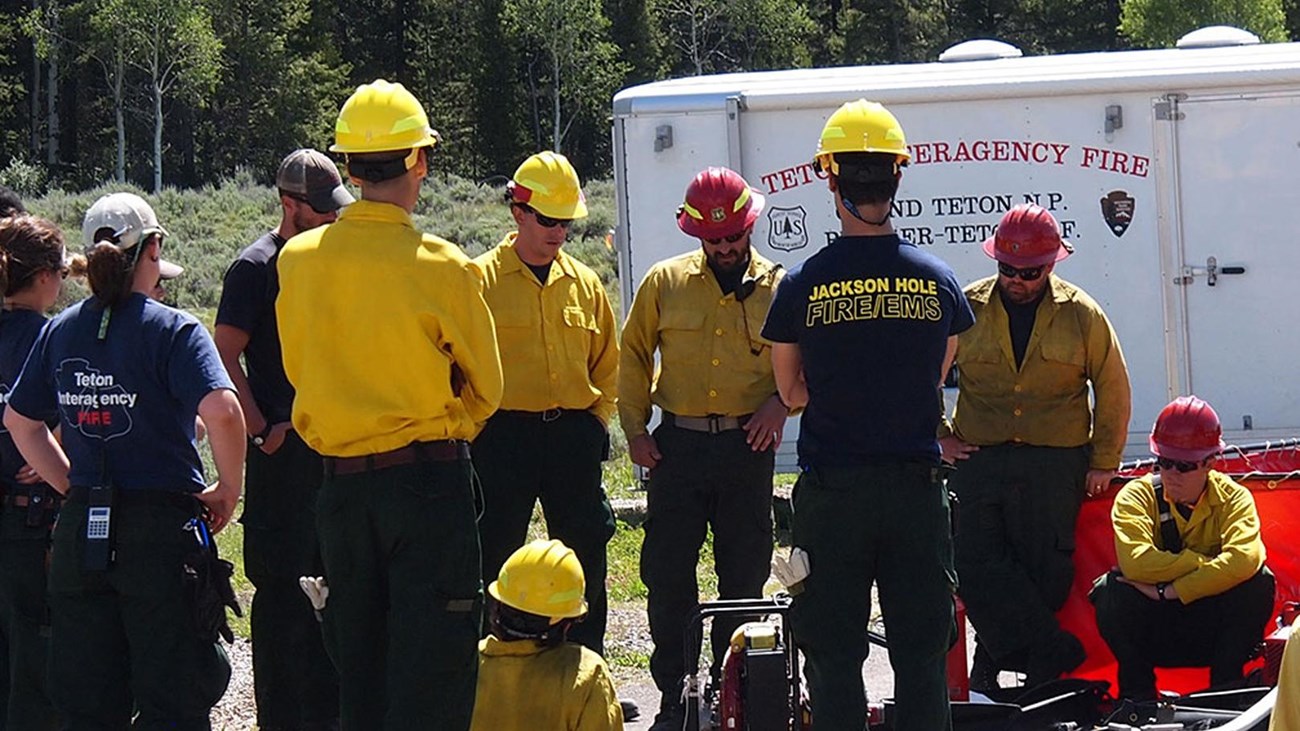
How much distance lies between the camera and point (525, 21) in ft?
194

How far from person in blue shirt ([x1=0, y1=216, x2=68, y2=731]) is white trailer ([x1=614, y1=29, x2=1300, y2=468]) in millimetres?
5140

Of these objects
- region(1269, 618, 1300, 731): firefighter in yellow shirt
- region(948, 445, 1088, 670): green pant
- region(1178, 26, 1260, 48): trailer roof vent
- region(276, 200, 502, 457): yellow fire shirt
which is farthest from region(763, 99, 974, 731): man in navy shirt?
region(1178, 26, 1260, 48): trailer roof vent

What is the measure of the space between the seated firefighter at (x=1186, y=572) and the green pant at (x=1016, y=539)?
1.22ft

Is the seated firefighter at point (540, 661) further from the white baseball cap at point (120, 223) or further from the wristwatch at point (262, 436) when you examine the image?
the white baseball cap at point (120, 223)

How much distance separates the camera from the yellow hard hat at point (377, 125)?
507 cm

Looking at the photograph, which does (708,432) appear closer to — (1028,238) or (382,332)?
(1028,238)

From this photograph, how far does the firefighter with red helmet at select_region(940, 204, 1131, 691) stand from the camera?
691cm

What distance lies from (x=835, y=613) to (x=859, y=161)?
51.2 inches

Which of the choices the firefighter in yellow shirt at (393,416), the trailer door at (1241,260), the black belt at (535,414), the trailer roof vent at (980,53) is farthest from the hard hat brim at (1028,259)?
the trailer roof vent at (980,53)

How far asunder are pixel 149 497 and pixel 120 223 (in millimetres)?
841

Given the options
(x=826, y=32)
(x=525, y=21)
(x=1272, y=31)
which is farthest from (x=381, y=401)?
(x=826, y=32)

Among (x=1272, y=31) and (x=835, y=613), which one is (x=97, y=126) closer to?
(x=1272, y=31)

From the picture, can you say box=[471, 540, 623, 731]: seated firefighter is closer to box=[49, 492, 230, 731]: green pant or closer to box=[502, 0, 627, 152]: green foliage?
box=[49, 492, 230, 731]: green pant

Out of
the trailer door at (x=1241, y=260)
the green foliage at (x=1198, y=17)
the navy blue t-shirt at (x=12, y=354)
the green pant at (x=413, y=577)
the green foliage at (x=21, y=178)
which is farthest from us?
the green foliage at (x=1198, y=17)
